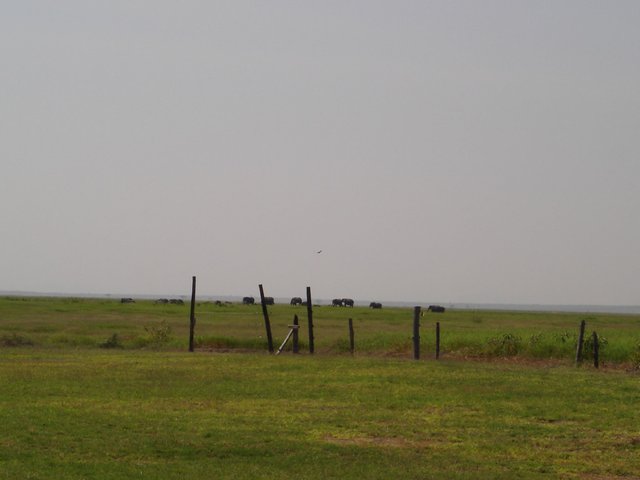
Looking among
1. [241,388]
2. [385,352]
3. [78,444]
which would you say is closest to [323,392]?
[241,388]

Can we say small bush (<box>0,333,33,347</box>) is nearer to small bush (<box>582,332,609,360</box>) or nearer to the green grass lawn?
the green grass lawn

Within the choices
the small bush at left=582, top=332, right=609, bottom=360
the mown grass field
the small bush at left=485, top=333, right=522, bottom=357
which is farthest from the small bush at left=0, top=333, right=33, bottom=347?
the small bush at left=582, top=332, right=609, bottom=360

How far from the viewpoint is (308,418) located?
845 inches

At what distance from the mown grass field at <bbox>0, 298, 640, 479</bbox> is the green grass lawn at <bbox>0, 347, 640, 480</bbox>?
43mm

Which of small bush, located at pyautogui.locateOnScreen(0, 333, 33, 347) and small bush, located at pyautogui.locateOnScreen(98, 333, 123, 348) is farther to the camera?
small bush, located at pyautogui.locateOnScreen(98, 333, 123, 348)

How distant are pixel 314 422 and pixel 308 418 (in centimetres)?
53

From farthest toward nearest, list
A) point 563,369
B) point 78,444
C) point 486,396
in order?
1. point 563,369
2. point 486,396
3. point 78,444

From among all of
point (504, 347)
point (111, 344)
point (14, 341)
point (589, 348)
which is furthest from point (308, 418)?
point (14, 341)

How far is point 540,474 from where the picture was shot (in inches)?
623

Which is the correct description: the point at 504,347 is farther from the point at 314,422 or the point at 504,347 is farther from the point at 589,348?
the point at 314,422

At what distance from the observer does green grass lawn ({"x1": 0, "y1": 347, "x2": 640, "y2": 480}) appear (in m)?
16.1

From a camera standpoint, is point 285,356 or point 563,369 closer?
point 563,369

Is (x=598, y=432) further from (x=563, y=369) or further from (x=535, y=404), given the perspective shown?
(x=563, y=369)

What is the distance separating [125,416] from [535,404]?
34.4 feet
